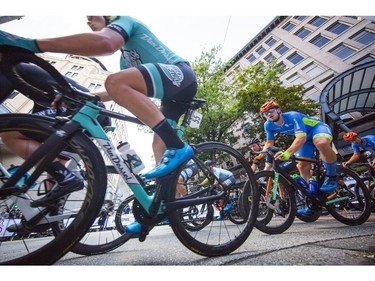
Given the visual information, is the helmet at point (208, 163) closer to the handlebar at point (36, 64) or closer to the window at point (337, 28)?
the handlebar at point (36, 64)

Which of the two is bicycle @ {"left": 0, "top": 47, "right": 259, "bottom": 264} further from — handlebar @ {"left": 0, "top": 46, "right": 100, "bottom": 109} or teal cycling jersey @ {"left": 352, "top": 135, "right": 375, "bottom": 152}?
teal cycling jersey @ {"left": 352, "top": 135, "right": 375, "bottom": 152}

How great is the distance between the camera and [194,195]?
1.45 metres

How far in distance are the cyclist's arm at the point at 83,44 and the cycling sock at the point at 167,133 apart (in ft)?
1.87

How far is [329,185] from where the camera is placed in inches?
112

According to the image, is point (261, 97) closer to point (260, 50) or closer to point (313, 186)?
point (260, 50)

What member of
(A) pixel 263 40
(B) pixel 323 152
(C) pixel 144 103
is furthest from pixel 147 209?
(A) pixel 263 40

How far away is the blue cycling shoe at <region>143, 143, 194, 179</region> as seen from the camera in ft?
4.23

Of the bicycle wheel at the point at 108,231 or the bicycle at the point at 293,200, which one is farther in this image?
the bicycle at the point at 293,200

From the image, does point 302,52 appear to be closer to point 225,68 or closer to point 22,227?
point 225,68

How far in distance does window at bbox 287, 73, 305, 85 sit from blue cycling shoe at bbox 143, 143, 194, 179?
19.5 m

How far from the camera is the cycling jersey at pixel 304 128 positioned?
2977 millimetres

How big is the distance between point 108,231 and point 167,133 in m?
1.55

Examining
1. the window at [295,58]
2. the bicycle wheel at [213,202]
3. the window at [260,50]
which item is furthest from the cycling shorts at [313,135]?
the window at [260,50]

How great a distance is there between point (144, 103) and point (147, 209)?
710mm
